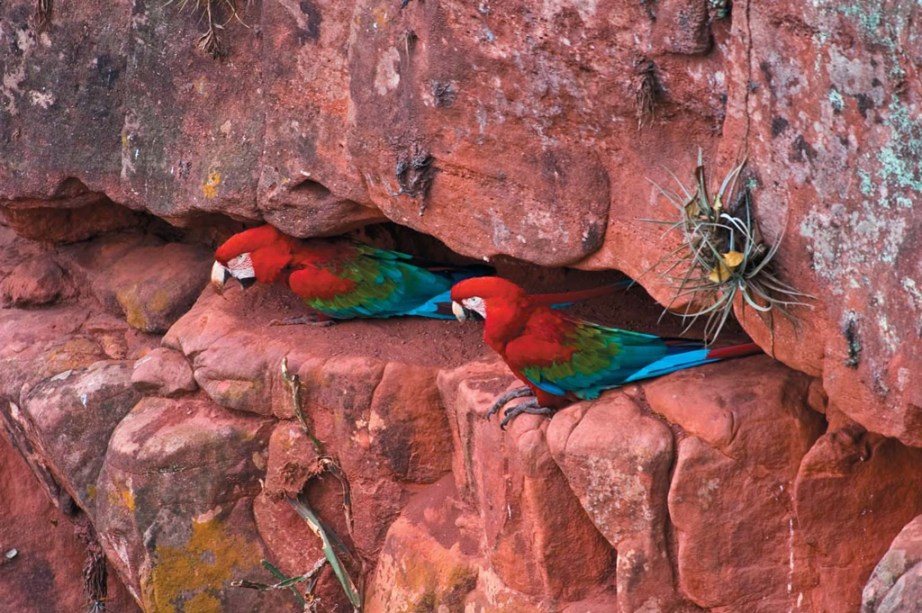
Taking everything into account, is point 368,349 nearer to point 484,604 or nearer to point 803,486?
point 484,604

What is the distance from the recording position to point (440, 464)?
4.43 m

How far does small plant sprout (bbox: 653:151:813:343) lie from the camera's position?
3.03 m

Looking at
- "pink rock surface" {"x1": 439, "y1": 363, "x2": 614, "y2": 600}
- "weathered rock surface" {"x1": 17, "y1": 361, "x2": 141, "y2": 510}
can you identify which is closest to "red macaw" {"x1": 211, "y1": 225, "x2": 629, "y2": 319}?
"pink rock surface" {"x1": 439, "y1": 363, "x2": 614, "y2": 600}

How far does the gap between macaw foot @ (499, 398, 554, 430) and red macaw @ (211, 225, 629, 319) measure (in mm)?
837

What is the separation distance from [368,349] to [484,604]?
1039 mm

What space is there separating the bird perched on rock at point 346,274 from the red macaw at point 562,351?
2.52 ft

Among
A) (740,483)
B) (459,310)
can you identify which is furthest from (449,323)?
(740,483)

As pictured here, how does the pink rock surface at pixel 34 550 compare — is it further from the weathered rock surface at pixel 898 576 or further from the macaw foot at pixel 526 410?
the weathered rock surface at pixel 898 576

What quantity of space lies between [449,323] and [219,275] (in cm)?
91

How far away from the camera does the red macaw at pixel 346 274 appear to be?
4.63 metres

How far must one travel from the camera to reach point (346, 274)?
4.62 meters

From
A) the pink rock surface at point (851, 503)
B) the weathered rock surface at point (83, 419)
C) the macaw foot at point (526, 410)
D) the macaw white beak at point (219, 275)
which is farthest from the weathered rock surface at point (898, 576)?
the weathered rock surface at point (83, 419)

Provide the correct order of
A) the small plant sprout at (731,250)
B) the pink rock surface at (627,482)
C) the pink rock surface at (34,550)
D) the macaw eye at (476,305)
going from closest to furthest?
1. the small plant sprout at (731,250)
2. the pink rock surface at (627,482)
3. the macaw eye at (476,305)
4. the pink rock surface at (34,550)

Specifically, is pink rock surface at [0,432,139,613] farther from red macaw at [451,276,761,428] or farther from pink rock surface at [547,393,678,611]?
pink rock surface at [547,393,678,611]
